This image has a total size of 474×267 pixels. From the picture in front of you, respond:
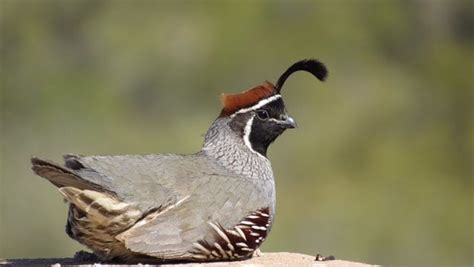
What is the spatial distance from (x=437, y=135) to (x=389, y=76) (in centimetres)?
163

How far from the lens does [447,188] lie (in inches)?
826

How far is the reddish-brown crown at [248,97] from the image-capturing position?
9.48m

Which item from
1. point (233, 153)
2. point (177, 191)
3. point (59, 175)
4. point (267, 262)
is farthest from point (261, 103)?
point (59, 175)

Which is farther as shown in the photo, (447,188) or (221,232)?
(447,188)

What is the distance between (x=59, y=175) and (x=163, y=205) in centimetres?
72

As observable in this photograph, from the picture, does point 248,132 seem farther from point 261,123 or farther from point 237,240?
Answer: point 237,240

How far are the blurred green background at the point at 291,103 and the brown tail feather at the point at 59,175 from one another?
347 inches

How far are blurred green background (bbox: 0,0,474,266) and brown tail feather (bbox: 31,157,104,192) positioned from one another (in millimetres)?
8807

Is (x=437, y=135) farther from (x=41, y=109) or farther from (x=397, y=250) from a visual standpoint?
(x=41, y=109)

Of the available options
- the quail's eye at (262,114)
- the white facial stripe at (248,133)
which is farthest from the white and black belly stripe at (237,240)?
the quail's eye at (262,114)

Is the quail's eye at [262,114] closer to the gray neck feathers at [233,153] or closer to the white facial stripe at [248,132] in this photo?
the white facial stripe at [248,132]

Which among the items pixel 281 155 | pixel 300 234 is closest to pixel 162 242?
pixel 300 234

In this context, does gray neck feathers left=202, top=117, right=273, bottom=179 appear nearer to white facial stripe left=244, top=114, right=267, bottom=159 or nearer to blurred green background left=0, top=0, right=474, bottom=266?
white facial stripe left=244, top=114, right=267, bottom=159

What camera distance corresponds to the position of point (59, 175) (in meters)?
8.32
